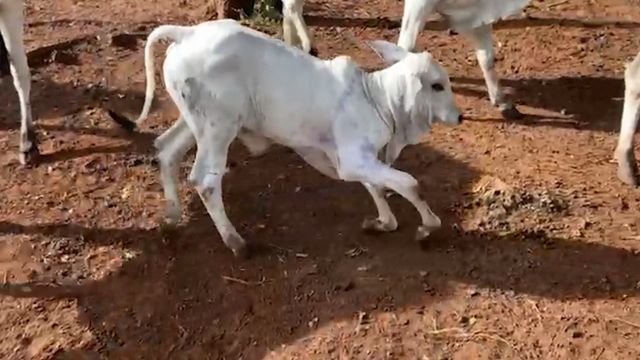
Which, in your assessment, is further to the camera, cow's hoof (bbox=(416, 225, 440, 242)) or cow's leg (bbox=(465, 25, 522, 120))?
cow's leg (bbox=(465, 25, 522, 120))

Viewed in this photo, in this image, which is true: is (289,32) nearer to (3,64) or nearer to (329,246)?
(3,64)

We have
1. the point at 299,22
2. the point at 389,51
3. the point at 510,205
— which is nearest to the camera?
the point at 389,51

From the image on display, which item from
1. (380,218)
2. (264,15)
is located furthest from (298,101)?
(264,15)

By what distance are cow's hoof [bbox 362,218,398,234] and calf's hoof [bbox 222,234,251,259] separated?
0.58 m

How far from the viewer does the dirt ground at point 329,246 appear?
4711 millimetres

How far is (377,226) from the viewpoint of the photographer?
525 centimetres

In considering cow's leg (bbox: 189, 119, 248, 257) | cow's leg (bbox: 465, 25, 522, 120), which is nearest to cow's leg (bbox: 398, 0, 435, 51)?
cow's leg (bbox: 465, 25, 522, 120)

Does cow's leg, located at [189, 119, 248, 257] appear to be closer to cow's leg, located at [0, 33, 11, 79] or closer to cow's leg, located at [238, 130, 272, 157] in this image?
cow's leg, located at [238, 130, 272, 157]

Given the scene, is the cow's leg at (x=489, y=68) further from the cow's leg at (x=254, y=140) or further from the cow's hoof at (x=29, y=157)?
the cow's hoof at (x=29, y=157)

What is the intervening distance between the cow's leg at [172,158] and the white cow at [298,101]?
0.32m

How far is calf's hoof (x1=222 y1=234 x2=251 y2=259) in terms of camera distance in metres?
5.18

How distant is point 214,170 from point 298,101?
505mm

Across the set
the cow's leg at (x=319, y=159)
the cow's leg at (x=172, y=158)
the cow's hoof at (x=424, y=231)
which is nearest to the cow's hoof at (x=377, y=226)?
the cow's hoof at (x=424, y=231)

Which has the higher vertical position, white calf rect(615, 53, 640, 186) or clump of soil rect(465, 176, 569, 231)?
white calf rect(615, 53, 640, 186)
